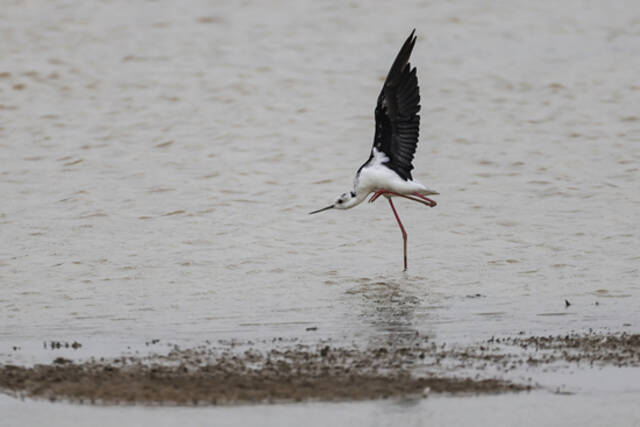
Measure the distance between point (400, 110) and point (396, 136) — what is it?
0.80 feet

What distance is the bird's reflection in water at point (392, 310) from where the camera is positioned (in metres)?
7.09

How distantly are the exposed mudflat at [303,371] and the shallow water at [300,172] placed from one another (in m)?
0.47

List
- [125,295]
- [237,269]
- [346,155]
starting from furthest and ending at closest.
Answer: [346,155]
[237,269]
[125,295]

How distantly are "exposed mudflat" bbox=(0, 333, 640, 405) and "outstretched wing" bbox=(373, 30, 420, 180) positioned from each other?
3.18m

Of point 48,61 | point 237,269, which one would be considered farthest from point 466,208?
point 48,61

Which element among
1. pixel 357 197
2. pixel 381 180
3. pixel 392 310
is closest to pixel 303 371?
pixel 392 310

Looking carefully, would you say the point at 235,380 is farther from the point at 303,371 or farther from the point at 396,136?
the point at 396,136

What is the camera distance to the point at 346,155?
14727mm

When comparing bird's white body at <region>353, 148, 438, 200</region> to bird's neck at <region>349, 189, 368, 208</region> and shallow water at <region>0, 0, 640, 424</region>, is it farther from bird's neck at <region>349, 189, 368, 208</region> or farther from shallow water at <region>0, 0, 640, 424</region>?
shallow water at <region>0, 0, 640, 424</region>

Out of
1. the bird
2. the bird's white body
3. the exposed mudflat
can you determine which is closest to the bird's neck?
the bird

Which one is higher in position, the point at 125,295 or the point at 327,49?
the point at 327,49

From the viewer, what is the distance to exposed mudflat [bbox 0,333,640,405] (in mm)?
5629

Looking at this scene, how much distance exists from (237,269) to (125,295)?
128 centimetres

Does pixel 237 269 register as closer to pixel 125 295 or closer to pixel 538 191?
pixel 125 295
